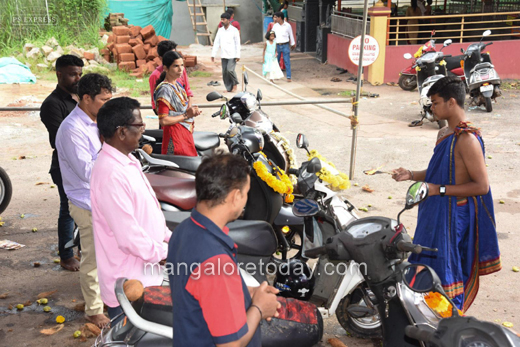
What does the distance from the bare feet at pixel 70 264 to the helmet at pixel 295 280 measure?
2.19 metres

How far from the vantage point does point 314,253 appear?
3.06 metres

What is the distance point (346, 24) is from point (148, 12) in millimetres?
9074

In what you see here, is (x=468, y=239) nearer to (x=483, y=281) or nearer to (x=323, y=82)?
(x=483, y=281)

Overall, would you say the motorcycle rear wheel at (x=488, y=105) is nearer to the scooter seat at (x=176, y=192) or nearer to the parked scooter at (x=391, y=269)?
the scooter seat at (x=176, y=192)

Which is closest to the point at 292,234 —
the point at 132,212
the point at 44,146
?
the point at 132,212

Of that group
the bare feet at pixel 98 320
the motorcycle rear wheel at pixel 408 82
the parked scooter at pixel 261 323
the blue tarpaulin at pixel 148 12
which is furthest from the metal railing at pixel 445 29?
the bare feet at pixel 98 320

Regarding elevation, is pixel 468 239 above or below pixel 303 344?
above

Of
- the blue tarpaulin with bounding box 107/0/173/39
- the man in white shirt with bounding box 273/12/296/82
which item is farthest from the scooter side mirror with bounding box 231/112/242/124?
the blue tarpaulin with bounding box 107/0/173/39

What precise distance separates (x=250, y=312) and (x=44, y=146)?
798 centimetres

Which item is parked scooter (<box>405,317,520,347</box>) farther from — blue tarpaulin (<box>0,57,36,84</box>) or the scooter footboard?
blue tarpaulin (<box>0,57,36,84</box>)

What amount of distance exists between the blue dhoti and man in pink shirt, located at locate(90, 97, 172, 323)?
1.79 metres

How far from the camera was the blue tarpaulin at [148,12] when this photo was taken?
794 inches

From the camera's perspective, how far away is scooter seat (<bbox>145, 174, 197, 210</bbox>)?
4.43 meters

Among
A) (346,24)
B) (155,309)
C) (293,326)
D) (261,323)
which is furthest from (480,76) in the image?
(155,309)
